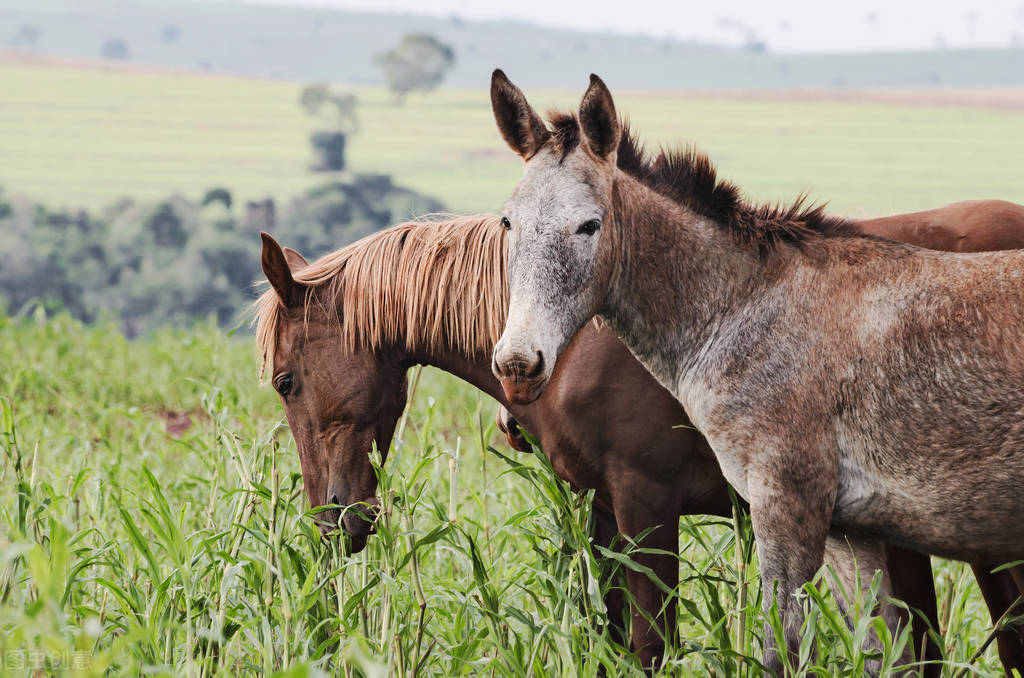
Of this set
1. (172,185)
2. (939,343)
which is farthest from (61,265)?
(939,343)

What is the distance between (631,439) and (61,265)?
23.7 meters

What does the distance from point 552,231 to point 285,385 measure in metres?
1.42

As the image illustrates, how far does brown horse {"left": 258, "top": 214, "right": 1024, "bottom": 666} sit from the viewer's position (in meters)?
3.36

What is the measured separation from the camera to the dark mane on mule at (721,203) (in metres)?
3.01

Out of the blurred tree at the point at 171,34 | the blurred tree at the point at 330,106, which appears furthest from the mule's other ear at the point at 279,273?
the blurred tree at the point at 171,34

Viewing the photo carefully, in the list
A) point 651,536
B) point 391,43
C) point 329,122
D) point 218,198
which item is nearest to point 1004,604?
point 651,536

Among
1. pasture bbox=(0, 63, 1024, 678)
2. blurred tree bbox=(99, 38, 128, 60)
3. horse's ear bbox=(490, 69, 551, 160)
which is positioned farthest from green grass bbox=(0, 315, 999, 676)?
blurred tree bbox=(99, 38, 128, 60)

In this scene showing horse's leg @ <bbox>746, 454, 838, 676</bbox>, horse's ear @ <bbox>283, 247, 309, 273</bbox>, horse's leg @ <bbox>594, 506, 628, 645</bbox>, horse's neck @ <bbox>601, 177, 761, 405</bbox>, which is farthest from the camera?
horse's ear @ <bbox>283, 247, 309, 273</bbox>

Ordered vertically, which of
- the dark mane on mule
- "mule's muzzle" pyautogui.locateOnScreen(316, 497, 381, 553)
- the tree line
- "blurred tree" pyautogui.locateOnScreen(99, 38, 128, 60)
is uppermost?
"blurred tree" pyautogui.locateOnScreen(99, 38, 128, 60)

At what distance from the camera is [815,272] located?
290 centimetres

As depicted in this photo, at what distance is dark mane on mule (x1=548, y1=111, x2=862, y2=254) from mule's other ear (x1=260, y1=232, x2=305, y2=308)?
50.1 inches

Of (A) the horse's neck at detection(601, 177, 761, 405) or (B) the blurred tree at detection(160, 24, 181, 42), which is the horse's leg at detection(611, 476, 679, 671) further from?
(B) the blurred tree at detection(160, 24, 181, 42)

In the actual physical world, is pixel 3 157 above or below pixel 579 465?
below

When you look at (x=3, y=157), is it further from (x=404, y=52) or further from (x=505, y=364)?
(x=505, y=364)
